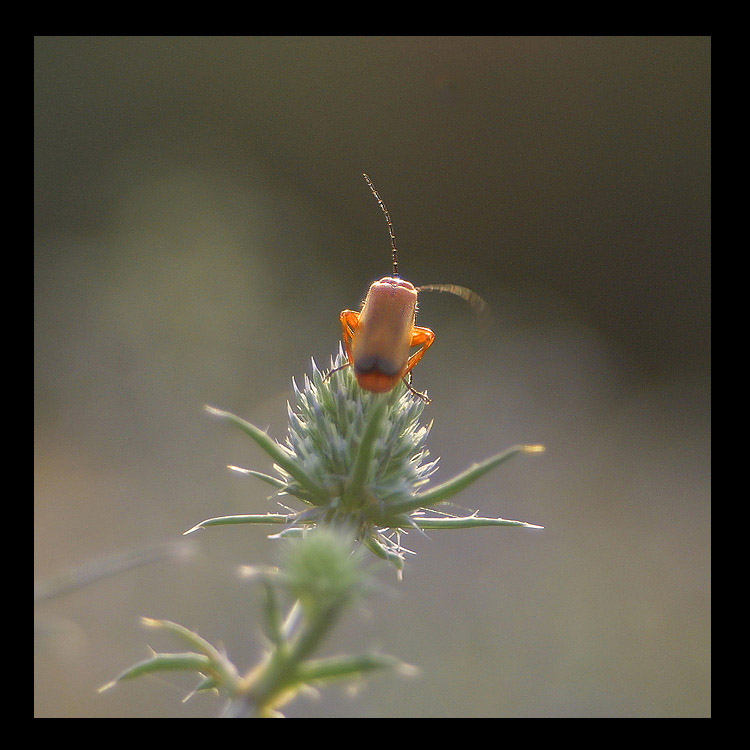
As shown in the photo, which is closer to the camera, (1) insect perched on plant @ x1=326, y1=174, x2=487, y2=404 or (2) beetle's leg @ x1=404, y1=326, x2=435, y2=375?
(1) insect perched on plant @ x1=326, y1=174, x2=487, y2=404

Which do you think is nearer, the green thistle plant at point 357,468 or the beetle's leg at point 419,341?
the green thistle plant at point 357,468

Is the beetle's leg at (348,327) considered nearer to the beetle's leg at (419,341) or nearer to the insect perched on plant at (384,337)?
the insect perched on plant at (384,337)

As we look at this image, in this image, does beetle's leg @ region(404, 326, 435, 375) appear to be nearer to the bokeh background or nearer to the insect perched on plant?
the insect perched on plant

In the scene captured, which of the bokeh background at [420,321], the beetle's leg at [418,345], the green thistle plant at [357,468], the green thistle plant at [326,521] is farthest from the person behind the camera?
the bokeh background at [420,321]

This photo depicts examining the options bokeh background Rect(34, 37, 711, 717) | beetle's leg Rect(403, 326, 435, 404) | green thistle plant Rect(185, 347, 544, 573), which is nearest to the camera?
green thistle plant Rect(185, 347, 544, 573)

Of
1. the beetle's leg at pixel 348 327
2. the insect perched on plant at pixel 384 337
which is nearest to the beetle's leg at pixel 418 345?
the insect perched on plant at pixel 384 337

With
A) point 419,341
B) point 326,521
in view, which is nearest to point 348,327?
point 419,341

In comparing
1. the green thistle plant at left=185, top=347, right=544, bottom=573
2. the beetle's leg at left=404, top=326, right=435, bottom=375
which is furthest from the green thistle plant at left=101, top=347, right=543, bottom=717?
the beetle's leg at left=404, top=326, right=435, bottom=375
